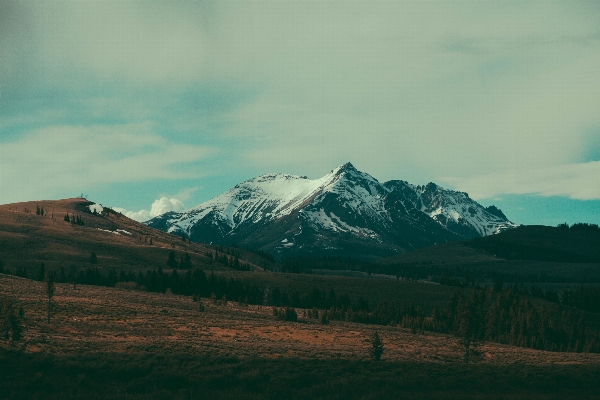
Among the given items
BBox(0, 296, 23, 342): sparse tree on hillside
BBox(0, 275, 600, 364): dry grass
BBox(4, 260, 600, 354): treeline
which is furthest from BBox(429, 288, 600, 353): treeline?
BBox(0, 296, 23, 342): sparse tree on hillside

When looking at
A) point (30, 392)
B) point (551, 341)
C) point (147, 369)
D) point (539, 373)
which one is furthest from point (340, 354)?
point (551, 341)

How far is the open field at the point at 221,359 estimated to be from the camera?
40.5 metres

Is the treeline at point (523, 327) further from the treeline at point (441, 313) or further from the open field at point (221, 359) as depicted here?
the open field at point (221, 359)

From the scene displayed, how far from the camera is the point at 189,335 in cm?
7469

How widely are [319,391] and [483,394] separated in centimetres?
1221

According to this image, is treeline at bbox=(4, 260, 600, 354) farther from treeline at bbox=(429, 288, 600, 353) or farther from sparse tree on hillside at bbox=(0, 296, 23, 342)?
sparse tree on hillside at bbox=(0, 296, 23, 342)

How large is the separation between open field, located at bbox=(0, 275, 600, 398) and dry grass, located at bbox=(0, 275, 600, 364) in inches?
7.3

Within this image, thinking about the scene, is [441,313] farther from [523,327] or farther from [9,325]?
[9,325]

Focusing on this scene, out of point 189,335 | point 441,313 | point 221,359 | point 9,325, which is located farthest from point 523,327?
point 9,325

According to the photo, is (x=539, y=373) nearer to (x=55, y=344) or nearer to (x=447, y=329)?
(x=55, y=344)

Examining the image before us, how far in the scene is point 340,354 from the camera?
61.2 meters

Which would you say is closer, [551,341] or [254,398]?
[254,398]

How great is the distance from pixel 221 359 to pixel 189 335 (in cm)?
2814

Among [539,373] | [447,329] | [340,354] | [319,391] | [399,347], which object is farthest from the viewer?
[447,329]
